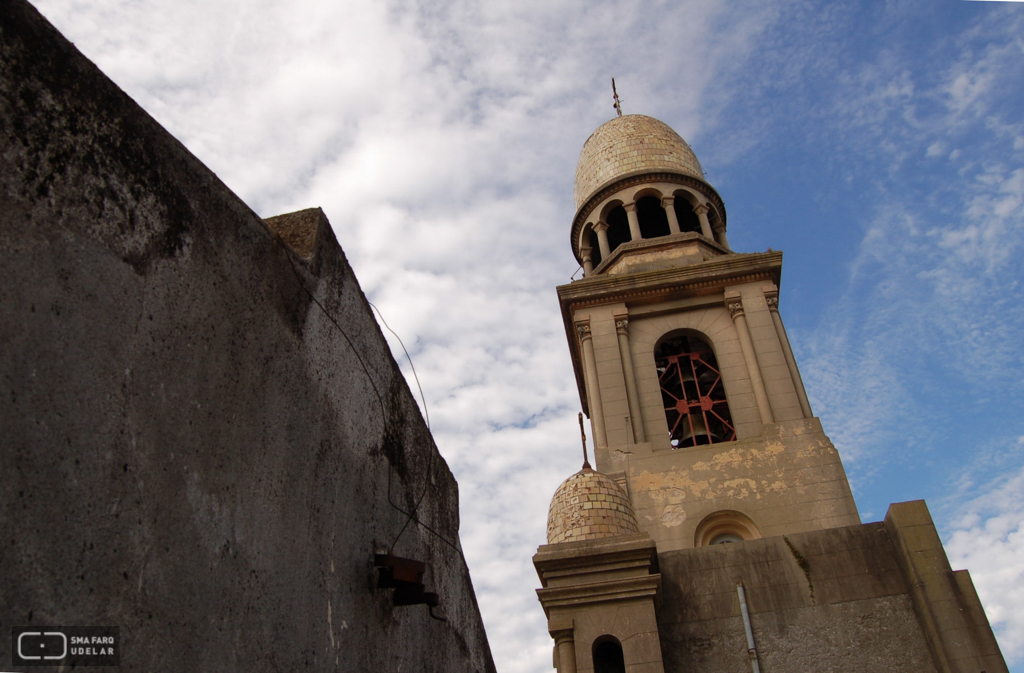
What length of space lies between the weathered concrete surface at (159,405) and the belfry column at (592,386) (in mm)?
13537

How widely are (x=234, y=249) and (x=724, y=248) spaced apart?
19.4 meters

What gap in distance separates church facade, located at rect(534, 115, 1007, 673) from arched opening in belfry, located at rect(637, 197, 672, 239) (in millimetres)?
58

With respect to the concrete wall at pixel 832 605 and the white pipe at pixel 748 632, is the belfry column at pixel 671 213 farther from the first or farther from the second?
the white pipe at pixel 748 632

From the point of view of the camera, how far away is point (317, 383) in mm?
3713

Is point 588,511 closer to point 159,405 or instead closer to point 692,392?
point 692,392

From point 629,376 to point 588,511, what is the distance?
5.69m

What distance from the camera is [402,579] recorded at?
4.11 m

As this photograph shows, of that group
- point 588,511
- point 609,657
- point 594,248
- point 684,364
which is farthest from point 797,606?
point 594,248

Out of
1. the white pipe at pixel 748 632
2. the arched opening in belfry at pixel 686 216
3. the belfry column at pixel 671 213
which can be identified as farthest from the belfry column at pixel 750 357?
the white pipe at pixel 748 632

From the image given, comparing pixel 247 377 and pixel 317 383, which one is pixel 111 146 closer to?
pixel 247 377

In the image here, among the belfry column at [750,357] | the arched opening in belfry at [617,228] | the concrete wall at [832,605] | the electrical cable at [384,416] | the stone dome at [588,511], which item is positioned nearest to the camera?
the electrical cable at [384,416]

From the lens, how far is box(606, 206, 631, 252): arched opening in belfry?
76.5 ft

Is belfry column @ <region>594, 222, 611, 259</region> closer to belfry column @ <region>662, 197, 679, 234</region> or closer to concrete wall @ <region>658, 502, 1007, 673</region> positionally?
belfry column @ <region>662, 197, 679, 234</region>

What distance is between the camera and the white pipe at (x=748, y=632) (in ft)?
35.0
